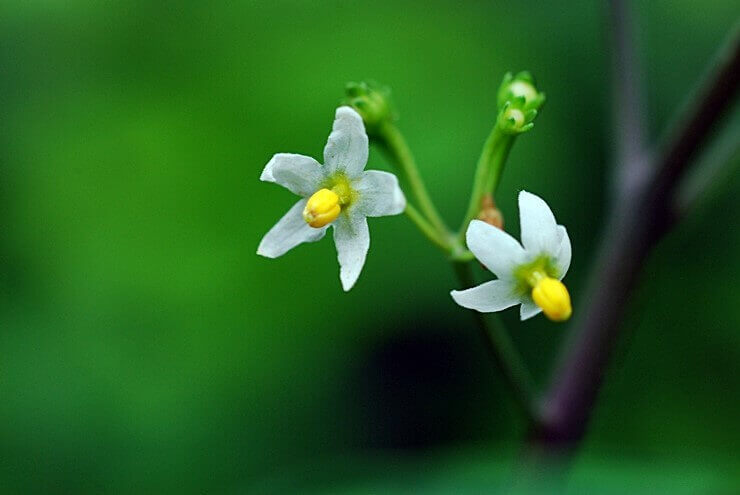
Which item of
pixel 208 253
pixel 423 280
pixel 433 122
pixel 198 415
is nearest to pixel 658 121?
pixel 433 122

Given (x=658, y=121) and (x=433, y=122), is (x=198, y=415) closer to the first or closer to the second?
(x=433, y=122)

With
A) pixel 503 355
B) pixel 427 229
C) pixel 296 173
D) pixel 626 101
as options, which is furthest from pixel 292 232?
pixel 626 101

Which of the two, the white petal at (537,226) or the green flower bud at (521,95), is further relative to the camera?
the green flower bud at (521,95)

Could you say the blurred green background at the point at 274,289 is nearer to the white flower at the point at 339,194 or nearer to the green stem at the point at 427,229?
the green stem at the point at 427,229

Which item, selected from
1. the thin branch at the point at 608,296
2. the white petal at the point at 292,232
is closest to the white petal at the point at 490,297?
the white petal at the point at 292,232

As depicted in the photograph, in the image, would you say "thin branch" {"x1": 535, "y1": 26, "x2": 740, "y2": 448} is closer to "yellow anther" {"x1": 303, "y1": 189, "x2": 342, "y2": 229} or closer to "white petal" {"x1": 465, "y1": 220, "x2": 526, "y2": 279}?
"white petal" {"x1": 465, "y1": 220, "x2": 526, "y2": 279}

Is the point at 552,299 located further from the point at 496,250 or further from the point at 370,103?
the point at 370,103
